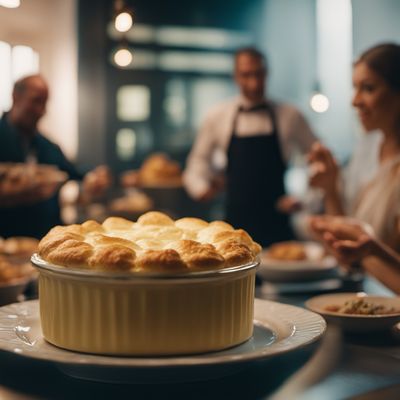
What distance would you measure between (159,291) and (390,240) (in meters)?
1.55

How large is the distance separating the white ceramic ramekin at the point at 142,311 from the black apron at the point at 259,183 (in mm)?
2712

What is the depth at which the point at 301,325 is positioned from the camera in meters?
1.20

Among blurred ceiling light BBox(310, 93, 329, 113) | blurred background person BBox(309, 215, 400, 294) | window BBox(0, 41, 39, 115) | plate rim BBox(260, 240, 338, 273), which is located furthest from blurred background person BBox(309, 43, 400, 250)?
window BBox(0, 41, 39, 115)

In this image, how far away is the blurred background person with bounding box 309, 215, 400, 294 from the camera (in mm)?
1728

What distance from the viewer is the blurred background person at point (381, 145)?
238 centimetres

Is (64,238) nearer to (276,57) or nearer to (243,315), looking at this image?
(243,315)

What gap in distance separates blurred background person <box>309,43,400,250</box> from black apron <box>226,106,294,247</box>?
1283 mm

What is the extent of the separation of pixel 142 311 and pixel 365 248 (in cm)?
87

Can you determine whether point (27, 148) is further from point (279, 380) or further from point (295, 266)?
point (279, 380)

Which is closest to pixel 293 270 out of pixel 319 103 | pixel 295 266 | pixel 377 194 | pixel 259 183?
pixel 295 266

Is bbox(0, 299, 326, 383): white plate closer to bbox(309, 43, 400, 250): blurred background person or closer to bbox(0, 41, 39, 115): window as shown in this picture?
bbox(309, 43, 400, 250): blurred background person

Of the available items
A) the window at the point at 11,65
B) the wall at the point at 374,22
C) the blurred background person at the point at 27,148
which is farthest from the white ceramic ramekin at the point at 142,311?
the window at the point at 11,65

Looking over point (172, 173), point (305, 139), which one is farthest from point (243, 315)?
point (172, 173)

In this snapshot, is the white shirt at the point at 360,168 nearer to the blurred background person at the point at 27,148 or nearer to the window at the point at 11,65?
the blurred background person at the point at 27,148
